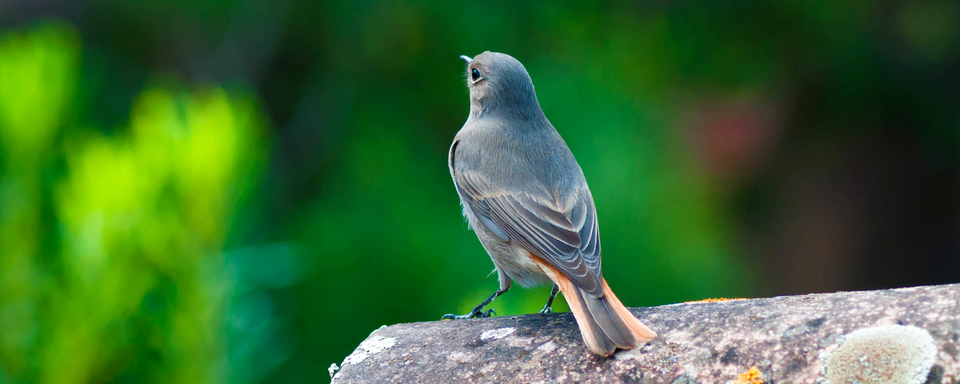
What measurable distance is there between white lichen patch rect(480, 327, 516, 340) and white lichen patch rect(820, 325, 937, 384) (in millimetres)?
Result: 837

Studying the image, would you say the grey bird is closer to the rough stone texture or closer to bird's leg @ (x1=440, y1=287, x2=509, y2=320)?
bird's leg @ (x1=440, y1=287, x2=509, y2=320)

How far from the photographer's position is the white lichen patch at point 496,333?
2250 mm

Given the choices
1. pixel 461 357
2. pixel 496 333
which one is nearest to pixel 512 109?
pixel 496 333

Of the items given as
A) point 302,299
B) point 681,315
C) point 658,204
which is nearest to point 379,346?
point 681,315

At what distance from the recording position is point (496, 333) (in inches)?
89.7

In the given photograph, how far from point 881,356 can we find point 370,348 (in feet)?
4.36

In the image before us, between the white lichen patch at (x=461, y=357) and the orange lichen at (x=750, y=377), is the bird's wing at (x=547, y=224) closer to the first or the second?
the white lichen patch at (x=461, y=357)

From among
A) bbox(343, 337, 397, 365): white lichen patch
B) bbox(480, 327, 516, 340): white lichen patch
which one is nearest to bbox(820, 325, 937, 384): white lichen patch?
bbox(480, 327, 516, 340): white lichen patch

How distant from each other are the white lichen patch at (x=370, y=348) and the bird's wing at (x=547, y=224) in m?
0.58

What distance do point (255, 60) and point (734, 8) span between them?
8.99ft

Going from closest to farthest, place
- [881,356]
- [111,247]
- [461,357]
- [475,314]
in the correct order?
[881,356] < [461,357] < [111,247] < [475,314]

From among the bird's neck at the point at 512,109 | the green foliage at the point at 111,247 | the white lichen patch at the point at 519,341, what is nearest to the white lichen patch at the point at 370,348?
the white lichen patch at the point at 519,341

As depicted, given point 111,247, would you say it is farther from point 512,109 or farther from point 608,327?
point 608,327

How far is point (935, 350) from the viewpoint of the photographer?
5.48 ft
